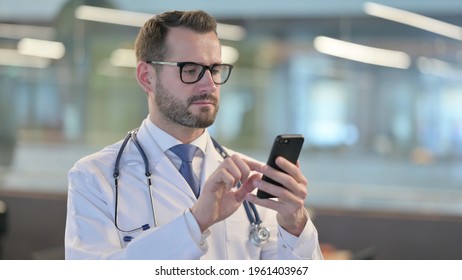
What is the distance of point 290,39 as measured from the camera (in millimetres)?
5527

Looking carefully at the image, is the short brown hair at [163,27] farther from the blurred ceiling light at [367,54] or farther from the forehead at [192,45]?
the blurred ceiling light at [367,54]

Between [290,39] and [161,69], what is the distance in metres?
4.07

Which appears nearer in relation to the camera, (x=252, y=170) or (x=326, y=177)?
(x=252, y=170)

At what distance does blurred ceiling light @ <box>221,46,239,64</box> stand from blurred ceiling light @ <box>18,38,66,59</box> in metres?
1.42

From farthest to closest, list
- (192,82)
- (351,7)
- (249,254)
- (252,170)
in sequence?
(351,7), (249,254), (192,82), (252,170)

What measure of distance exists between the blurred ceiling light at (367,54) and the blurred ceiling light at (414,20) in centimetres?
26

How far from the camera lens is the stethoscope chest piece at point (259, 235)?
158 centimetres

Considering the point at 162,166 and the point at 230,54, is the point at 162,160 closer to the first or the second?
the point at 162,166

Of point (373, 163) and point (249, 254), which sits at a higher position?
point (249, 254)

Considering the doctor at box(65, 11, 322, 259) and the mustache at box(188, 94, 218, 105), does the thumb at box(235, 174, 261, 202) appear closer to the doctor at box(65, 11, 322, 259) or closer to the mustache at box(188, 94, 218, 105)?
the doctor at box(65, 11, 322, 259)

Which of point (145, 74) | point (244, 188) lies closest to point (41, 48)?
point (145, 74)
